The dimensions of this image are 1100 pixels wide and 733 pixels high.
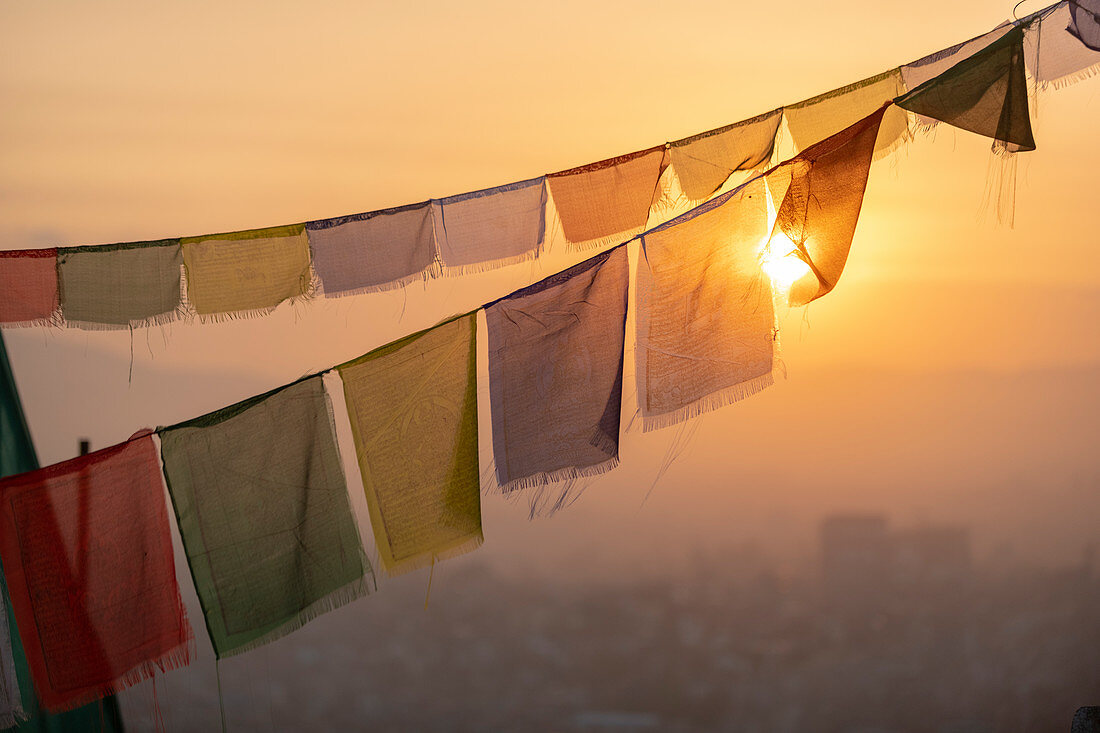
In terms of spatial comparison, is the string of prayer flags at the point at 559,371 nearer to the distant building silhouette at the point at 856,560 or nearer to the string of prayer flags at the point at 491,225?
the string of prayer flags at the point at 491,225

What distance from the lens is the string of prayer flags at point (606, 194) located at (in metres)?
1.78

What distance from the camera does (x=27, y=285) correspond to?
1.80 m

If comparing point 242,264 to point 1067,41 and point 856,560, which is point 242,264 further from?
point 856,560

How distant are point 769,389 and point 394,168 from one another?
125 cm

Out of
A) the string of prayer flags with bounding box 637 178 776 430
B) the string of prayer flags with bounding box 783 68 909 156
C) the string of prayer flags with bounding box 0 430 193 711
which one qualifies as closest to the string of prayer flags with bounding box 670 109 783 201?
the string of prayer flags with bounding box 783 68 909 156

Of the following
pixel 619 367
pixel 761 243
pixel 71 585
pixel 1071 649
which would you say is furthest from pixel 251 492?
pixel 1071 649

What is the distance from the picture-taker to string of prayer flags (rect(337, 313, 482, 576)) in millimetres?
1576

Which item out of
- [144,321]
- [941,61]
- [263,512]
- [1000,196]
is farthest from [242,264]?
[1000,196]

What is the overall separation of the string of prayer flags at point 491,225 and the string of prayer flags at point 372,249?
1.3 inches

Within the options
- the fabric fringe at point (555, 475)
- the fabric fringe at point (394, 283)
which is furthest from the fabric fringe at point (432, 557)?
the fabric fringe at point (394, 283)

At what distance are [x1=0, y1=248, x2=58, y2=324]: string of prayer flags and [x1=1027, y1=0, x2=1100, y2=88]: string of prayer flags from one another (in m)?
1.91

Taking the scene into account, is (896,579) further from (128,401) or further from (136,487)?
(128,401)

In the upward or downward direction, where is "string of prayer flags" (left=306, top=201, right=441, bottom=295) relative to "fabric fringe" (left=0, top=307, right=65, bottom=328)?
upward

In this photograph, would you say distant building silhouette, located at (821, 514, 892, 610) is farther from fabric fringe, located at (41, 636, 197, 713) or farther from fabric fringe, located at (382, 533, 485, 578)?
fabric fringe, located at (41, 636, 197, 713)
